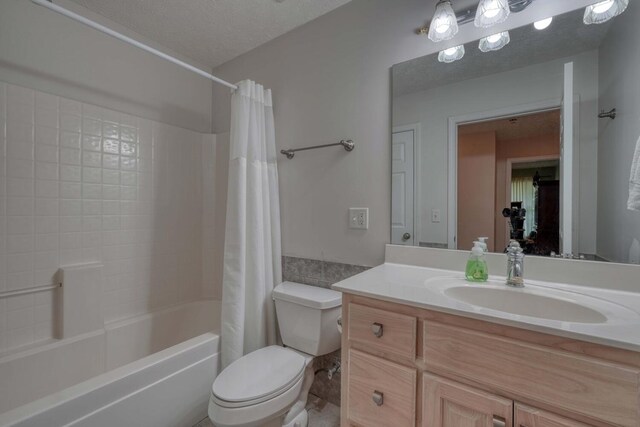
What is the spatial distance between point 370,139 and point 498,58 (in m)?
0.64

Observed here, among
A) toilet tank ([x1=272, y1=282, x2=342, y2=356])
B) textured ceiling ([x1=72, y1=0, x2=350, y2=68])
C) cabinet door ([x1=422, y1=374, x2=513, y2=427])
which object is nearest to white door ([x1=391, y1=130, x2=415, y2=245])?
toilet tank ([x1=272, y1=282, x2=342, y2=356])

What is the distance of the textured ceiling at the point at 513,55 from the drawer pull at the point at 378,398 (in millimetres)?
1313

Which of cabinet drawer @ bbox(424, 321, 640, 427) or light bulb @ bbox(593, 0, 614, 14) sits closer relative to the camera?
cabinet drawer @ bbox(424, 321, 640, 427)

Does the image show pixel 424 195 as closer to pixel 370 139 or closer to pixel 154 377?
pixel 370 139

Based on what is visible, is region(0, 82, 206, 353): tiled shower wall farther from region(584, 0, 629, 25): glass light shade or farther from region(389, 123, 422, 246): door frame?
region(584, 0, 629, 25): glass light shade

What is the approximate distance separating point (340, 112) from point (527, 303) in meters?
1.25

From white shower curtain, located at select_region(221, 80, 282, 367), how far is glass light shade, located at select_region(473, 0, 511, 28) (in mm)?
1178

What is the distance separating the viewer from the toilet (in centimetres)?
106

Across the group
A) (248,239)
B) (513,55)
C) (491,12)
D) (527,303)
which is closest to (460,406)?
(527,303)

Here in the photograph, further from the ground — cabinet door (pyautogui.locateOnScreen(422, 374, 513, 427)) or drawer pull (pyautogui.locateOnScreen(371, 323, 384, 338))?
drawer pull (pyautogui.locateOnScreen(371, 323, 384, 338))

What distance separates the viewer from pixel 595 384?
0.63 meters

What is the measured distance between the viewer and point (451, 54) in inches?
50.8

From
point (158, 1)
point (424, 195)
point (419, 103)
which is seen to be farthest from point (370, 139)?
point (158, 1)

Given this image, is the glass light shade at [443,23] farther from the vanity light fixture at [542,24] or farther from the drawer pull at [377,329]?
the drawer pull at [377,329]
